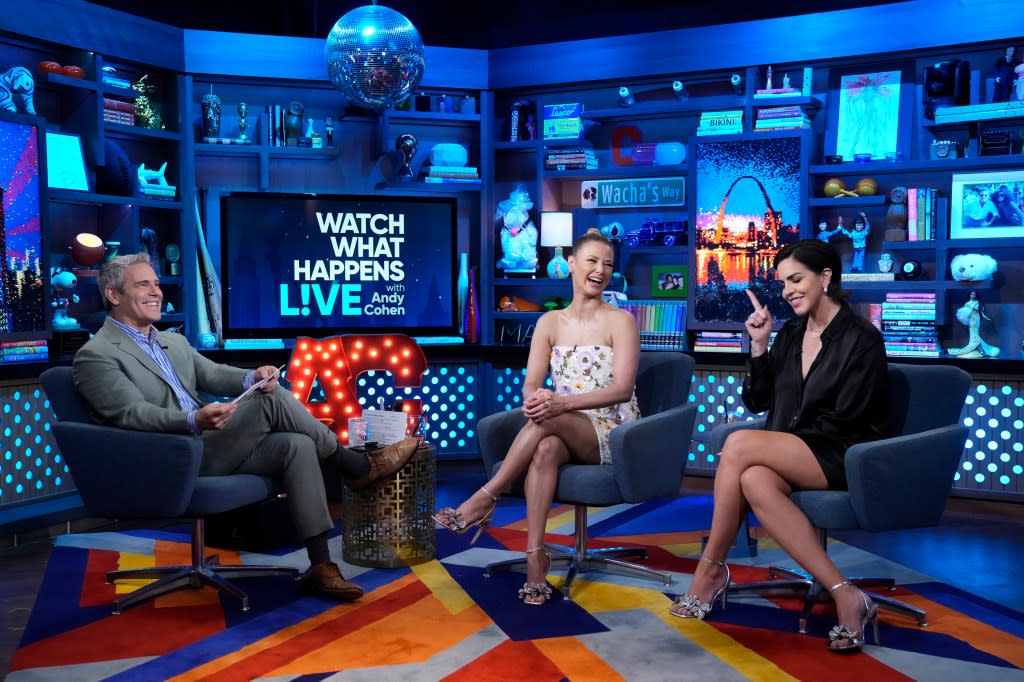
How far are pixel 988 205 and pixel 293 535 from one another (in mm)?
3902

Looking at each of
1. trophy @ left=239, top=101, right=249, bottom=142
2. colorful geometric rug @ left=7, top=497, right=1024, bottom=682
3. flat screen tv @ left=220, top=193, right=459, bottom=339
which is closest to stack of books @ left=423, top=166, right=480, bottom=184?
flat screen tv @ left=220, top=193, right=459, bottom=339

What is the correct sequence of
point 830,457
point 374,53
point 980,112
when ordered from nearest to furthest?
point 830,457, point 374,53, point 980,112

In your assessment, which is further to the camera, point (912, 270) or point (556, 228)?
point (556, 228)

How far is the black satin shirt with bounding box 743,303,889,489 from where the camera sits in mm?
3393

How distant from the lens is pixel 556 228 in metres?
6.31

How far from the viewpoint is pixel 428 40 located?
7.07 metres

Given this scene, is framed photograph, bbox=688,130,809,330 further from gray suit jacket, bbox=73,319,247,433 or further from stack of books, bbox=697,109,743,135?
gray suit jacket, bbox=73,319,247,433

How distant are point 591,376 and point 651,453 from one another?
439mm

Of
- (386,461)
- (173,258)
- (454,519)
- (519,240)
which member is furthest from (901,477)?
(173,258)

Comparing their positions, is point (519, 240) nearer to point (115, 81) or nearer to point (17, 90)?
point (115, 81)

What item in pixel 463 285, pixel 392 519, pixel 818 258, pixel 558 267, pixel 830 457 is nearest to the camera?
pixel 830 457

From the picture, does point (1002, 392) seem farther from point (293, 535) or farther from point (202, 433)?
point (202, 433)

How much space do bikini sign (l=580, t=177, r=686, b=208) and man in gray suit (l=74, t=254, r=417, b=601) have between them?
3.17 m

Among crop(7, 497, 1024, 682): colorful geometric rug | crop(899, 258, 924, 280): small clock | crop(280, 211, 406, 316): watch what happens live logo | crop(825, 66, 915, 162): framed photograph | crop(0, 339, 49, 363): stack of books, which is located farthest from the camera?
crop(280, 211, 406, 316): watch what happens live logo
